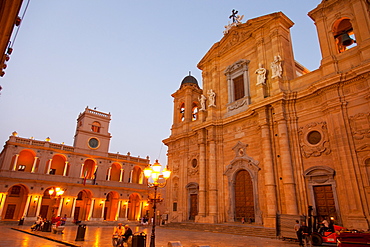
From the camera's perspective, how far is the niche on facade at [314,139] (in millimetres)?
14320

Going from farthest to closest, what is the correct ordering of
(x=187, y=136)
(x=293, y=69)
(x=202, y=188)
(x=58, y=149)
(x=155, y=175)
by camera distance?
(x=58, y=149) → (x=187, y=136) → (x=202, y=188) → (x=293, y=69) → (x=155, y=175)

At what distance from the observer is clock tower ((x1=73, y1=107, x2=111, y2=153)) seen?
33844 millimetres

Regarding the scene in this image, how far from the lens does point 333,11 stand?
15.8 metres

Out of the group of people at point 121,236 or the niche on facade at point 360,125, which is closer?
the group of people at point 121,236

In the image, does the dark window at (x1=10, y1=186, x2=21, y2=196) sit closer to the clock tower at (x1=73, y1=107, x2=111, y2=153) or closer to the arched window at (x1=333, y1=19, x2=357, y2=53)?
Result: the clock tower at (x1=73, y1=107, x2=111, y2=153)

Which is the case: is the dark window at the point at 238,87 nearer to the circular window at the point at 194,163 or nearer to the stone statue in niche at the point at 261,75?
the stone statue in niche at the point at 261,75

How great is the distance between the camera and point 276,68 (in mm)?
17469

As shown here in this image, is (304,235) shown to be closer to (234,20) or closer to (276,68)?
(276,68)

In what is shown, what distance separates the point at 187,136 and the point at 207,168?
166 inches

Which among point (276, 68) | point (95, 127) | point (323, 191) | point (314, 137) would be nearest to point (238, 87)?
point (276, 68)

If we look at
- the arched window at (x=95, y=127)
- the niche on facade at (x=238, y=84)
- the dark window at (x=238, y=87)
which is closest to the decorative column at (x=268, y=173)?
the niche on facade at (x=238, y=84)

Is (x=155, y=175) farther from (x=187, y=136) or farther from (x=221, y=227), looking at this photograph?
(x=187, y=136)

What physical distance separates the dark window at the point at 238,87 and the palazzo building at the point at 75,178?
71.8 feet

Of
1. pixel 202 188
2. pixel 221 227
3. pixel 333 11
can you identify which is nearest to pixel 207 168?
pixel 202 188
